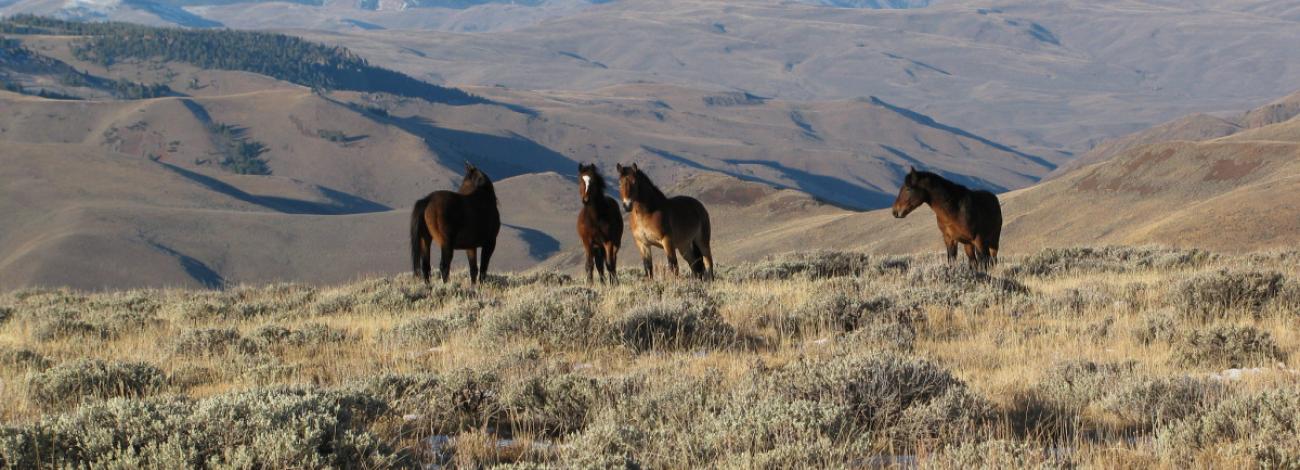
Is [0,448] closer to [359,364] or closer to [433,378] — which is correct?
[433,378]

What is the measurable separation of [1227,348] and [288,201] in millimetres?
154312

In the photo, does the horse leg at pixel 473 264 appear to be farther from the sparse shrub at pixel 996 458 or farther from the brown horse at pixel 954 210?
the sparse shrub at pixel 996 458

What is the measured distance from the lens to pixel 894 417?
19.5 ft

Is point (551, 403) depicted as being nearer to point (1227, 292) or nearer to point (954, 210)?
point (1227, 292)

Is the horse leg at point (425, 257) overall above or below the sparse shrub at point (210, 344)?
below

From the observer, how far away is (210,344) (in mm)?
9641

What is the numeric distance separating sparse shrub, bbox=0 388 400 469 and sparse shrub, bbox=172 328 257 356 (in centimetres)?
377

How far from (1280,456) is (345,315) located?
9.31m

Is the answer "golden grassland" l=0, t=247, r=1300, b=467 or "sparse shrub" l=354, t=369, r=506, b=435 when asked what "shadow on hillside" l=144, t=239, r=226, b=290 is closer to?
"golden grassland" l=0, t=247, r=1300, b=467

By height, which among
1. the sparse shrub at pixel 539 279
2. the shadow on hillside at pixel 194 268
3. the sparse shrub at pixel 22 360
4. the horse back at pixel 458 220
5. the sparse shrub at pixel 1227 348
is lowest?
the shadow on hillside at pixel 194 268

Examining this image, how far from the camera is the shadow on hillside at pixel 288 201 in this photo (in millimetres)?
142000

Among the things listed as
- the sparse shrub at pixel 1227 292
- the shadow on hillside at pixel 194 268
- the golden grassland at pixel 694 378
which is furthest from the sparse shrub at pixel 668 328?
the shadow on hillside at pixel 194 268

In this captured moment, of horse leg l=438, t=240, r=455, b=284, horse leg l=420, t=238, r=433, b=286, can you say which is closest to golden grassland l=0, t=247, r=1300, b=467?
horse leg l=438, t=240, r=455, b=284

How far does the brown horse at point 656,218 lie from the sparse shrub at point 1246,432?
346 inches
